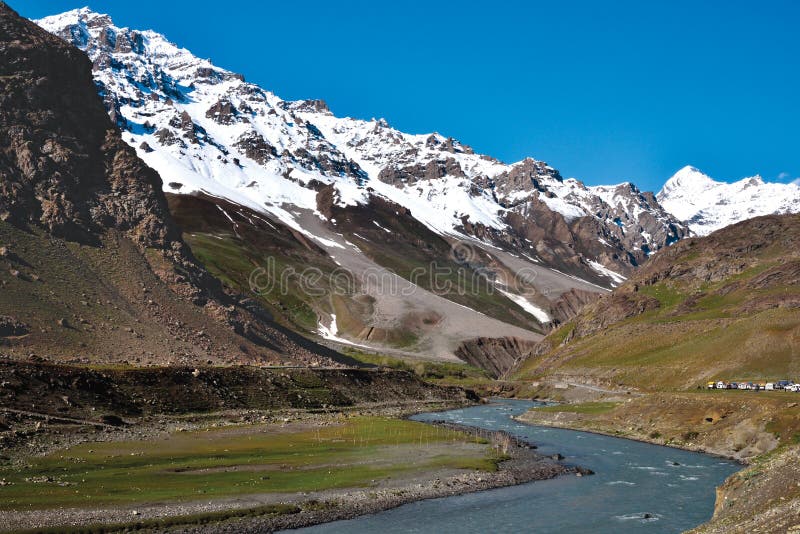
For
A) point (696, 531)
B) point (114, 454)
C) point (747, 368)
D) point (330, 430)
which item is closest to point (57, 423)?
point (114, 454)

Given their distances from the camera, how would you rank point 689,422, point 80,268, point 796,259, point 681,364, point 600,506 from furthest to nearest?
point 796,259 → point 681,364 → point 80,268 → point 689,422 → point 600,506

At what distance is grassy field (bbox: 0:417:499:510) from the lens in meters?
49.6

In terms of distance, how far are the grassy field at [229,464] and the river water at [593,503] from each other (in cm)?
883

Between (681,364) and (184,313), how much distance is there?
9823 centimetres

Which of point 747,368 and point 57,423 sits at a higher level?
point 747,368

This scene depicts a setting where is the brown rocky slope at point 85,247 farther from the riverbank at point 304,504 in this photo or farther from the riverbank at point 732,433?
the riverbank at point 732,433

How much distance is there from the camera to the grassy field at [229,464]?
49562 mm

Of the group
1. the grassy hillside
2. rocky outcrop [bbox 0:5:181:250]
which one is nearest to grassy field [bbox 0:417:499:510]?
the grassy hillside

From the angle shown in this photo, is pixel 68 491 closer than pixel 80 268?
Yes

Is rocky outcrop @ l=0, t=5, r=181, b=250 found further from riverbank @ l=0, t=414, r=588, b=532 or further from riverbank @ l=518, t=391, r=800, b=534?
riverbank @ l=518, t=391, r=800, b=534

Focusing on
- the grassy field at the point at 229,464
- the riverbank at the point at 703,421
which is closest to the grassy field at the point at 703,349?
the riverbank at the point at 703,421

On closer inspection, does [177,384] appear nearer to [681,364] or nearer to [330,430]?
[330,430]

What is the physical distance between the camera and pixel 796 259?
192m

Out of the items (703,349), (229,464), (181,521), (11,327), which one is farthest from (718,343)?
(181,521)
